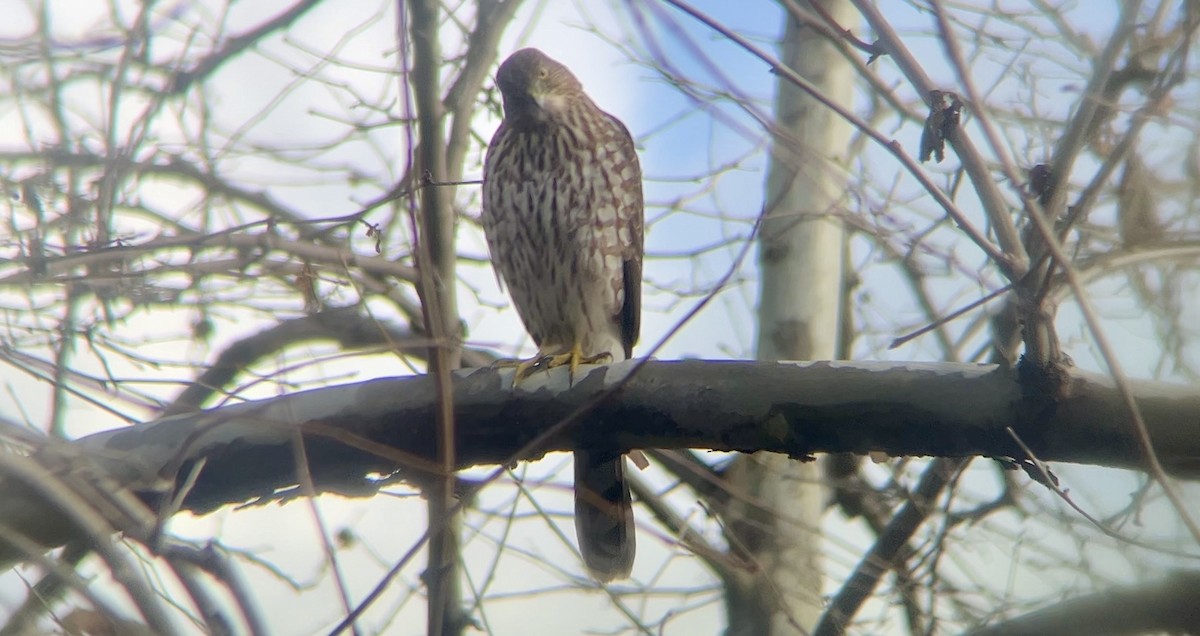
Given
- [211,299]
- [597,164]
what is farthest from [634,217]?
[211,299]

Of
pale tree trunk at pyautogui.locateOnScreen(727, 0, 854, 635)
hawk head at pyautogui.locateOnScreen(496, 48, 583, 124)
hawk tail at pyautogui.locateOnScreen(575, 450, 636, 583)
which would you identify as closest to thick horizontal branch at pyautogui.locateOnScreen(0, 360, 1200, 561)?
hawk tail at pyautogui.locateOnScreen(575, 450, 636, 583)

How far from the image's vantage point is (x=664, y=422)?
252cm

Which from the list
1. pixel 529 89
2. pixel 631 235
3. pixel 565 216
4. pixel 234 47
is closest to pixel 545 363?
pixel 565 216

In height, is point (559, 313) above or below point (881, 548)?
above

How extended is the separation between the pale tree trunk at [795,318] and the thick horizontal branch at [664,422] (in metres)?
1.30

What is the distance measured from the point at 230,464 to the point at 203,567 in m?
1.30

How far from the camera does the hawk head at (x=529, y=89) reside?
3.86m

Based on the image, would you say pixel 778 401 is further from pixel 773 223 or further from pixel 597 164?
pixel 773 223

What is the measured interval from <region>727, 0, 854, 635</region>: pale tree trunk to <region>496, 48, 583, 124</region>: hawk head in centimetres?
82

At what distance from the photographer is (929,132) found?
6.41 ft

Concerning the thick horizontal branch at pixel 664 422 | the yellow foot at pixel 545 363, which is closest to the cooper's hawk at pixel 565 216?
the yellow foot at pixel 545 363

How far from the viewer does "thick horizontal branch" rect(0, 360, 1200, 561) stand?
2287mm

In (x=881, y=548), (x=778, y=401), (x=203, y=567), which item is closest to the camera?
(x=203, y=567)

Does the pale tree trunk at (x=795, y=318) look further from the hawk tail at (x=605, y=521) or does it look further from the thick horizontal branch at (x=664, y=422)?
the thick horizontal branch at (x=664, y=422)
